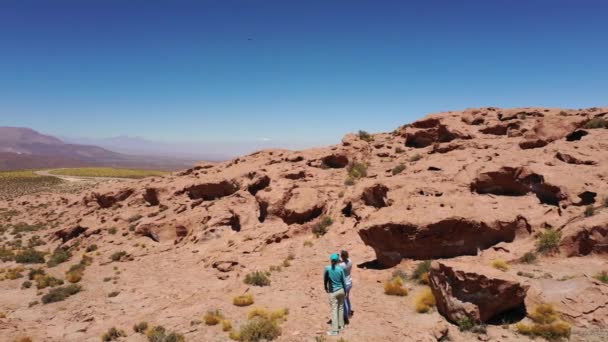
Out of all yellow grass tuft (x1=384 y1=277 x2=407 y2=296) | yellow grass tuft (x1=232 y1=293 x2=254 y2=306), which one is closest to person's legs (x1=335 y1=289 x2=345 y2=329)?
yellow grass tuft (x1=384 y1=277 x2=407 y2=296)

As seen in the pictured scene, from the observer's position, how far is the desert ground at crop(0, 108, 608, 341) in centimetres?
971

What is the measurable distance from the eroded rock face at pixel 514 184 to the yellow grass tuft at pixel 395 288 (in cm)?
696

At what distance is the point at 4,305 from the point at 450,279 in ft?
61.9

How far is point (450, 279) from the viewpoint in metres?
9.80

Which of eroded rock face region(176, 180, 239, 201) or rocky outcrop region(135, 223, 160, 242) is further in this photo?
eroded rock face region(176, 180, 239, 201)

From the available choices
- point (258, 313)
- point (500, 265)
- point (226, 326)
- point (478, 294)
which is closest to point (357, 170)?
point (500, 265)

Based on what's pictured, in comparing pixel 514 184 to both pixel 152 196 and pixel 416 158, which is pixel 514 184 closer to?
pixel 416 158

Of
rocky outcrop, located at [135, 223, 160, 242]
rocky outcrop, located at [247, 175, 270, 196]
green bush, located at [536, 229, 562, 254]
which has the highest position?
rocky outcrop, located at [247, 175, 270, 196]

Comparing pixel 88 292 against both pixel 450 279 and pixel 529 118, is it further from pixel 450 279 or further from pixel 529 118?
pixel 529 118

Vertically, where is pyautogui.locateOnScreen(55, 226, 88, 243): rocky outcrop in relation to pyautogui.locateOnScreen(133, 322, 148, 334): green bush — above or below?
below

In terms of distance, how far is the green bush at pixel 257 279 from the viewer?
14.7 m

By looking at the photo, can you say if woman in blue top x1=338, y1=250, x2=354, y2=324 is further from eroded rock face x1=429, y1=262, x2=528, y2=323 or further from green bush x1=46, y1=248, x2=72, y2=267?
green bush x1=46, y1=248, x2=72, y2=267

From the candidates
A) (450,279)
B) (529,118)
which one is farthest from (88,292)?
(529,118)

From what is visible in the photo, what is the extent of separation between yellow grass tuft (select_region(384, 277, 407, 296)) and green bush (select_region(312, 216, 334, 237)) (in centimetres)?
706
